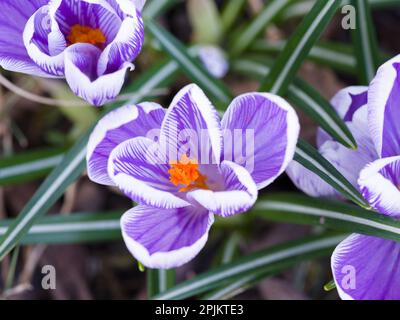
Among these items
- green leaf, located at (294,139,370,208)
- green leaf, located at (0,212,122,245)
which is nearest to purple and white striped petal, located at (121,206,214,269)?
green leaf, located at (294,139,370,208)

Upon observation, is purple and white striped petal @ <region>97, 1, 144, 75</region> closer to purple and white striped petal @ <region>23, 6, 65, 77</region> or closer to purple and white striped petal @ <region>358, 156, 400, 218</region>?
purple and white striped petal @ <region>23, 6, 65, 77</region>

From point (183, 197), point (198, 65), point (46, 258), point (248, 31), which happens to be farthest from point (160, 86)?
point (46, 258)

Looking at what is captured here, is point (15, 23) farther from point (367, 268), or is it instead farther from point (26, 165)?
point (367, 268)

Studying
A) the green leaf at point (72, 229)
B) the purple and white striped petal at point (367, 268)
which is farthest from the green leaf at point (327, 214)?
the green leaf at point (72, 229)

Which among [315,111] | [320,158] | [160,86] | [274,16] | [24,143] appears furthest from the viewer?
[24,143]

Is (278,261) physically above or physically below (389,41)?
below
